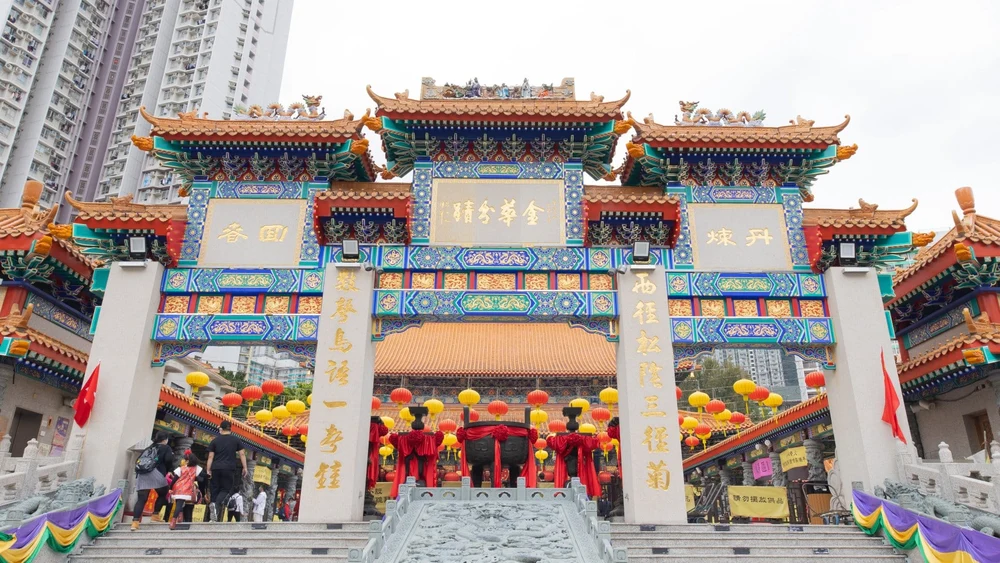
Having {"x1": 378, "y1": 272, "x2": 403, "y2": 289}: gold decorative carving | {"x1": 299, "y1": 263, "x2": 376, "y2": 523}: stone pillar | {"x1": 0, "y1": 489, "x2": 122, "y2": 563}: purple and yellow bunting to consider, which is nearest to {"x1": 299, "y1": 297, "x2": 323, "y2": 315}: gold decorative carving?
{"x1": 299, "y1": 263, "x2": 376, "y2": 523}: stone pillar

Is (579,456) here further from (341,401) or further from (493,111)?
(493,111)

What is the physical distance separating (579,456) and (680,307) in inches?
131

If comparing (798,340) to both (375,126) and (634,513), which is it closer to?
(634,513)

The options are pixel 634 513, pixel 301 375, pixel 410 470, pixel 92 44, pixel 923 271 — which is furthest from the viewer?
pixel 301 375

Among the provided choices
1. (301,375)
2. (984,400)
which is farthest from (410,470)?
(301,375)

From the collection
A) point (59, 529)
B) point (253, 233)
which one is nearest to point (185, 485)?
point (59, 529)

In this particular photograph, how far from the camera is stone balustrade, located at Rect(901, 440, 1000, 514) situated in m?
7.91

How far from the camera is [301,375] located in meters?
77.7

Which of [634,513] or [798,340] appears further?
[798,340]

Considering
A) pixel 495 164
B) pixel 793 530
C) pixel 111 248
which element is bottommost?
pixel 793 530

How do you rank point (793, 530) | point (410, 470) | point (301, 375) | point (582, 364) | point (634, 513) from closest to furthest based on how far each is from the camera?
point (793, 530) → point (634, 513) → point (410, 470) → point (582, 364) → point (301, 375)

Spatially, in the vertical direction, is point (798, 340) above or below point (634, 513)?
above

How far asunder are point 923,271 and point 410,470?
1092 centimetres

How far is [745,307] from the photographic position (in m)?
12.0
